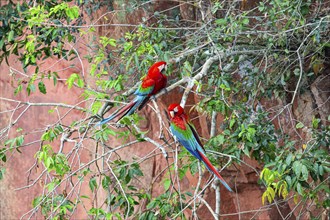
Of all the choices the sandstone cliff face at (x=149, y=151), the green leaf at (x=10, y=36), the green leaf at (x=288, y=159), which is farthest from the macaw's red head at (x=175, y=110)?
the green leaf at (x=10, y=36)

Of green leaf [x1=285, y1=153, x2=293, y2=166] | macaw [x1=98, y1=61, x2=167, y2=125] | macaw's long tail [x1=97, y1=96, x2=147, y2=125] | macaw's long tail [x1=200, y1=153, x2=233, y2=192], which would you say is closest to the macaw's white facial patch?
macaw [x1=98, y1=61, x2=167, y2=125]

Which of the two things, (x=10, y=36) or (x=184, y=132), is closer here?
(x=184, y=132)

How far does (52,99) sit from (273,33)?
2.92m

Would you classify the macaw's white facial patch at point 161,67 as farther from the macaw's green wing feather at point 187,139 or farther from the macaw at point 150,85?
the macaw's green wing feather at point 187,139

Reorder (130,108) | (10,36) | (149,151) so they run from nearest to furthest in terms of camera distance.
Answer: (130,108)
(10,36)
(149,151)

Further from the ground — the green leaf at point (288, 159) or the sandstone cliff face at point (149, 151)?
the green leaf at point (288, 159)

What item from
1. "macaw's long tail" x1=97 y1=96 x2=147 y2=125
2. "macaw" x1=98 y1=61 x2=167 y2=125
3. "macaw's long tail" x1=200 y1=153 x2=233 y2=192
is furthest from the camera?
"macaw" x1=98 y1=61 x2=167 y2=125

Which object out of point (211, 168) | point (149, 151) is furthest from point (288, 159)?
point (149, 151)

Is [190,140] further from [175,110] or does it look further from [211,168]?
[211,168]

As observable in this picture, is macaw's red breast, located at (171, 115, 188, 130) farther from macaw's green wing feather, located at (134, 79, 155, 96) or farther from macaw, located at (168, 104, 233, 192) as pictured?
macaw's green wing feather, located at (134, 79, 155, 96)

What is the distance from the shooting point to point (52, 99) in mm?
6934

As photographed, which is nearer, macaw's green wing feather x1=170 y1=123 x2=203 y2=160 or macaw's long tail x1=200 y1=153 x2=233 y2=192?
macaw's long tail x1=200 y1=153 x2=233 y2=192

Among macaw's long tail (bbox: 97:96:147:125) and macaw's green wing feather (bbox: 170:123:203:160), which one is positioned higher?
macaw's long tail (bbox: 97:96:147:125)

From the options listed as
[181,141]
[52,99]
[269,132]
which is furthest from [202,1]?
[52,99]
